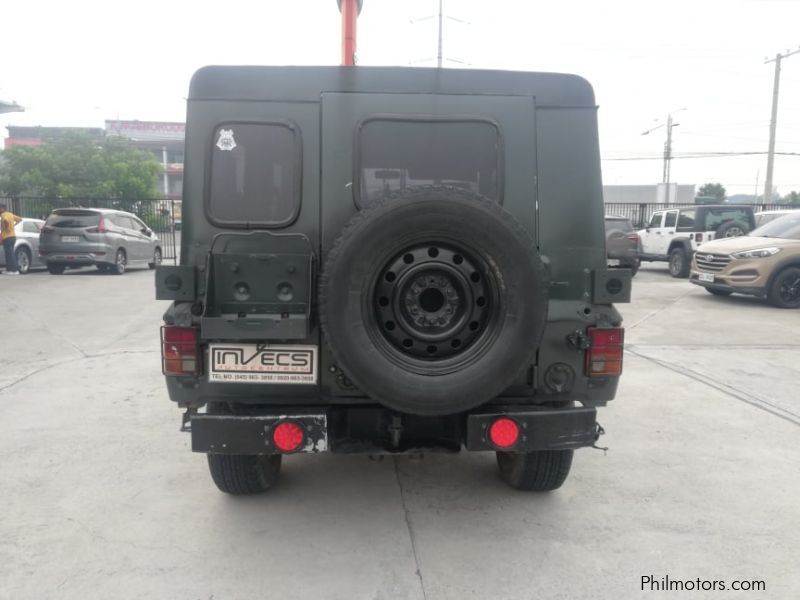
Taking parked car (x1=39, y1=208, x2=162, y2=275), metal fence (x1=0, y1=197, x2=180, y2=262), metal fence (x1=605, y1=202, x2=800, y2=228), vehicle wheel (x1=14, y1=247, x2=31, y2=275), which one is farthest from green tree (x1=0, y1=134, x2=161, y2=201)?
metal fence (x1=605, y1=202, x2=800, y2=228)

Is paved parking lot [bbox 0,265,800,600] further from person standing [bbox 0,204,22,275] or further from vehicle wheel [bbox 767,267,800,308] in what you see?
person standing [bbox 0,204,22,275]

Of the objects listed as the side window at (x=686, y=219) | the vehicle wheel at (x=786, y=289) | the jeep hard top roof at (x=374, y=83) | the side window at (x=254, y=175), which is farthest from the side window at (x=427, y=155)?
the side window at (x=686, y=219)

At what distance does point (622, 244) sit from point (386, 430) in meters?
13.5

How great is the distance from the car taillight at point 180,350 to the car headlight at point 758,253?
1103 cm

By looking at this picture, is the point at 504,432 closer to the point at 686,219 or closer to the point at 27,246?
the point at 686,219

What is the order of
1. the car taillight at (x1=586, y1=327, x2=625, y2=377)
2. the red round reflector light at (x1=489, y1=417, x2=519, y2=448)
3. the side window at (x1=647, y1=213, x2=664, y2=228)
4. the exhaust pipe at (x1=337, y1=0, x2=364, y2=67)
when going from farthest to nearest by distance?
the side window at (x1=647, y1=213, x2=664, y2=228), the exhaust pipe at (x1=337, y1=0, x2=364, y2=67), the car taillight at (x1=586, y1=327, x2=625, y2=377), the red round reflector light at (x1=489, y1=417, x2=519, y2=448)

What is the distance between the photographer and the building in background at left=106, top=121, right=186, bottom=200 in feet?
223

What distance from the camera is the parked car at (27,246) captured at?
1479 centimetres

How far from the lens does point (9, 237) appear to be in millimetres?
14219

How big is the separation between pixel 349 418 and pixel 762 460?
3.13m

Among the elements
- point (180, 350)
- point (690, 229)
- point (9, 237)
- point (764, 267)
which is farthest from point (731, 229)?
point (9, 237)

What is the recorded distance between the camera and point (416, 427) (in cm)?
321

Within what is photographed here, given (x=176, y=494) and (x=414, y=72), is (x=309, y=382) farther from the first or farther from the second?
(x=414, y=72)

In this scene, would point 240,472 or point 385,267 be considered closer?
point 385,267
